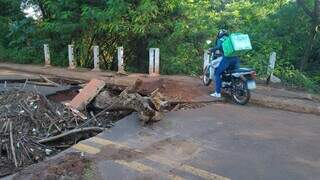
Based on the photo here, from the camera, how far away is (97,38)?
52.6 feet

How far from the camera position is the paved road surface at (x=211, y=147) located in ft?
17.0

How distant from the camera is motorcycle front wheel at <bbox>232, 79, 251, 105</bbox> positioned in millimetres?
8844

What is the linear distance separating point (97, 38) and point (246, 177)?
12067mm

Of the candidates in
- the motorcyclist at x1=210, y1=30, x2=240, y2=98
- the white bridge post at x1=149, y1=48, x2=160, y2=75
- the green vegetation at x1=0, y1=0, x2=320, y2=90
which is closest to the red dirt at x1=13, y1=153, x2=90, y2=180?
the motorcyclist at x1=210, y1=30, x2=240, y2=98

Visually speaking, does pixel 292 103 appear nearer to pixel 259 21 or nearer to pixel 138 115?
pixel 138 115

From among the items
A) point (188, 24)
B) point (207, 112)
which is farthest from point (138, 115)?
point (188, 24)

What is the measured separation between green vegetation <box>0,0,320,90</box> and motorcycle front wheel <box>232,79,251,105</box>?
336cm

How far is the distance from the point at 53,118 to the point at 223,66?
4234 mm

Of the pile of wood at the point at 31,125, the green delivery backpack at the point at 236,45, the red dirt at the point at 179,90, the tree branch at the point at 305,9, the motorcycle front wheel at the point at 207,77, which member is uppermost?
the tree branch at the point at 305,9

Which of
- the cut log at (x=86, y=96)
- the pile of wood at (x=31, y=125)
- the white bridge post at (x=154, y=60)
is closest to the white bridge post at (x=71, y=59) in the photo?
the white bridge post at (x=154, y=60)

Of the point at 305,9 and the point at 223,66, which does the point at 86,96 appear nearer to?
the point at 223,66

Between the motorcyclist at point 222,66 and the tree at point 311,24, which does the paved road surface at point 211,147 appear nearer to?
the motorcyclist at point 222,66

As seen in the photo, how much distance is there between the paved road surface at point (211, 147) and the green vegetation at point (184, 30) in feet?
16.4

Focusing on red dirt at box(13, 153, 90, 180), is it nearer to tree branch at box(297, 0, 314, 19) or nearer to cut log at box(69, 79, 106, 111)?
cut log at box(69, 79, 106, 111)
